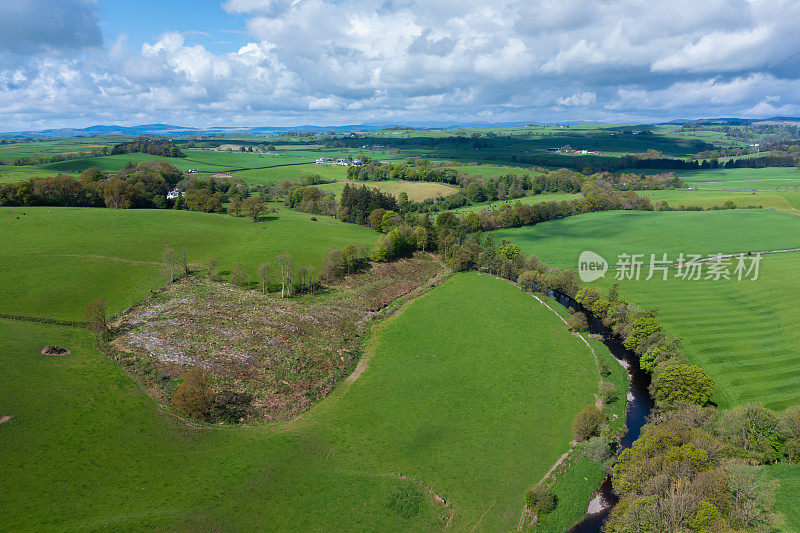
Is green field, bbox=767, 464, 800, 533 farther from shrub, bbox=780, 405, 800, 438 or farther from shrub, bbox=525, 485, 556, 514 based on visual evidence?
shrub, bbox=525, 485, 556, 514

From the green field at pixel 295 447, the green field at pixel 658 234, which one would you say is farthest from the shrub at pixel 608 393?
the green field at pixel 658 234

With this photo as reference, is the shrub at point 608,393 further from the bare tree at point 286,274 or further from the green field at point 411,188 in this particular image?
the green field at point 411,188

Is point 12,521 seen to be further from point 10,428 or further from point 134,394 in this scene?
point 134,394

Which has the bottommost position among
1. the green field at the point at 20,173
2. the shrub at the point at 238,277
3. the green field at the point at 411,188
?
the shrub at the point at 238,277

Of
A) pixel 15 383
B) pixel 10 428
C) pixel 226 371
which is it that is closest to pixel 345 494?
pixel 226 371

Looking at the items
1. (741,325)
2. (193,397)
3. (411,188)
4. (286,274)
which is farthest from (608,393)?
(411,188)

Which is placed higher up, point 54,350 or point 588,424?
point 54,350

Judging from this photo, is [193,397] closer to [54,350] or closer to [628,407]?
[54,350]
